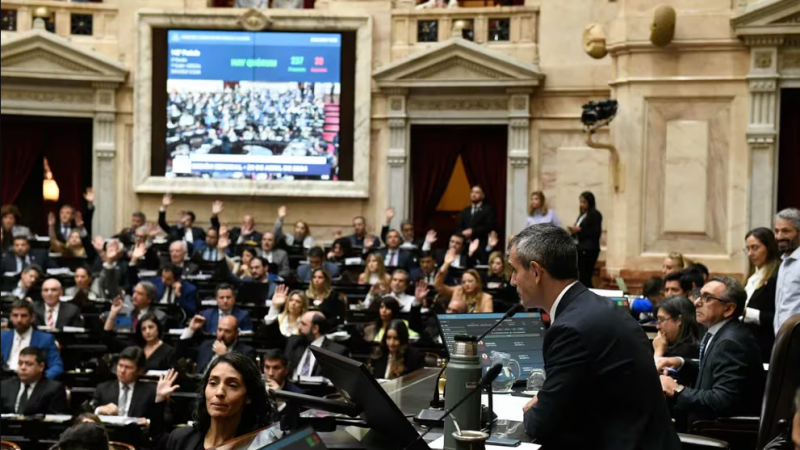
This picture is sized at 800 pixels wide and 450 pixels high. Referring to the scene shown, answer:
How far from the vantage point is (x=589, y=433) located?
338 cm

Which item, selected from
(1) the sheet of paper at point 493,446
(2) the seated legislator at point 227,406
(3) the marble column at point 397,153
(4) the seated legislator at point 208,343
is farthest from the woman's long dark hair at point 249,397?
(3) the marble column at point 397,153

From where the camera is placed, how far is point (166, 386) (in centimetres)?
775

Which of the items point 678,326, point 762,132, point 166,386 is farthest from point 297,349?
point 762,132

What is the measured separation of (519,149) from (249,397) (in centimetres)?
1237

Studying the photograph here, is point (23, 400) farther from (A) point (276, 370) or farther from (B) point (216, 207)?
(B) point (216, 207)

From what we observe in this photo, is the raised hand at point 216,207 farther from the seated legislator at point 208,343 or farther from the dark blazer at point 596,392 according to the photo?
the dark blazer at point 596,392

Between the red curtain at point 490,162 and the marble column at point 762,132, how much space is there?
485 cm

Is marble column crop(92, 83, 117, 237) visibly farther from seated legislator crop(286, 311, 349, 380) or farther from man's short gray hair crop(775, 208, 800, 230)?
man's short gray hair crop(775, 208, 800, 230)

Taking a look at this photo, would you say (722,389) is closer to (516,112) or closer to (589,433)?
(589,433)

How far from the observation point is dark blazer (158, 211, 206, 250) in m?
15.4

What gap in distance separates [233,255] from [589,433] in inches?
465

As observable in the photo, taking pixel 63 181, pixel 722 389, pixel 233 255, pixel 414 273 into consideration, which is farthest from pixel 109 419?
pixel 63 181

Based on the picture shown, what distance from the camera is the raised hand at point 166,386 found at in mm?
7698

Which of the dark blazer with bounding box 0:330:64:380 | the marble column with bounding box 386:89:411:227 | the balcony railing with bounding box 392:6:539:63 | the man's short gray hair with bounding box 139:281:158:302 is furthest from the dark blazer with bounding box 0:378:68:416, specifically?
the balcony railing with bounding box 392:6:539:63
